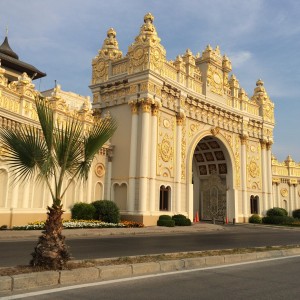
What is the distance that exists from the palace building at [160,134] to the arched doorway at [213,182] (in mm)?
106

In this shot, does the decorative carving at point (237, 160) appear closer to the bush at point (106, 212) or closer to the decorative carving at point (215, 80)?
the decorative carving at point (215, 80)

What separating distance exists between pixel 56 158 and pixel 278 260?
289 inches

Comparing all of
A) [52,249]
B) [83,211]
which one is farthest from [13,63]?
[52,249]

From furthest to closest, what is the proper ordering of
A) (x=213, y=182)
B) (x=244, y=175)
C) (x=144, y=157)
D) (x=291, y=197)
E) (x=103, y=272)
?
(x=291, y=197) → (x=244, y=175) → (x=213, y=182) → (x=144, y=157) → (x=103, y=272)

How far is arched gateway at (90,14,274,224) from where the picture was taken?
92.4 feet

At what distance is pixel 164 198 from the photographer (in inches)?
1160

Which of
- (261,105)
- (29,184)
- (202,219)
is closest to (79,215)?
(29,184)

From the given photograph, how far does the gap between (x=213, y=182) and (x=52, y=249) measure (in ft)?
105

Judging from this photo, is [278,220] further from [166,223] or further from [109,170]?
[109,170]

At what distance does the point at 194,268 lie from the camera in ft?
29.4

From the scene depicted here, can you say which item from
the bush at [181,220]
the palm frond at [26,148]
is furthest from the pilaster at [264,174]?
the palm frond at [26,148]

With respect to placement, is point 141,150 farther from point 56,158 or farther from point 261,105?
point 261,105

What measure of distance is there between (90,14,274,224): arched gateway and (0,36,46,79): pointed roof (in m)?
12.6

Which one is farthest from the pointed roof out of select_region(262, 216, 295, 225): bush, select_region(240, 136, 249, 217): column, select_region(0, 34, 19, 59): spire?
select_region(262, 216, 295, 225): bush
